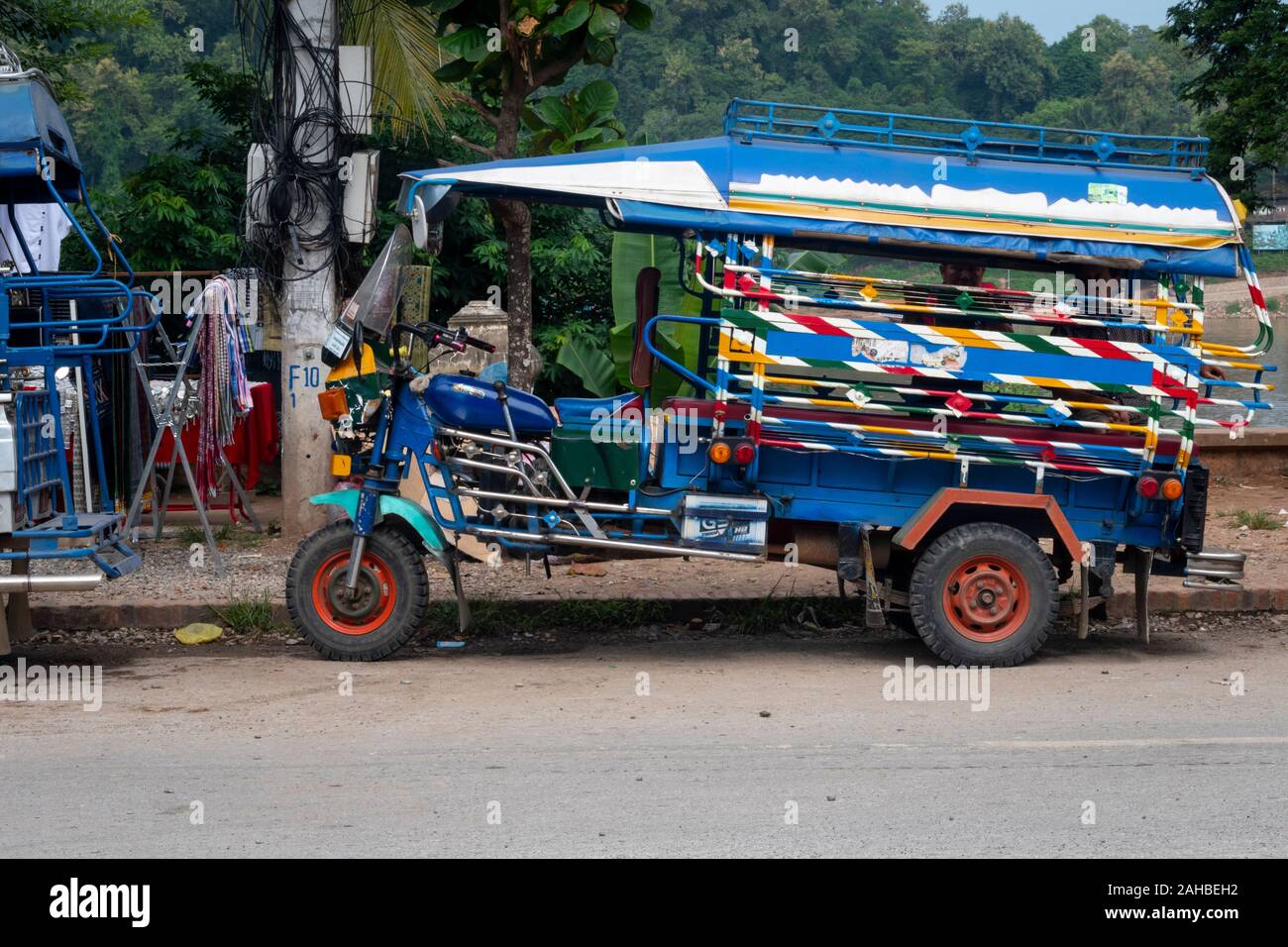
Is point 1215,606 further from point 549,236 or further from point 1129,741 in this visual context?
point 549,236

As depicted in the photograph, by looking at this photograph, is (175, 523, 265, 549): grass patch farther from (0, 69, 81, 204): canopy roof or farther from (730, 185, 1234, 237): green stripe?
(730, 185, 1234, 237): green stripe

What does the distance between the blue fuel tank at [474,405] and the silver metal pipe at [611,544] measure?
0.55 m

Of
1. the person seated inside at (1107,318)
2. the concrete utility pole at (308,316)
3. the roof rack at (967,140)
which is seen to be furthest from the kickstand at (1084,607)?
the concrete utility pole at (308,316)

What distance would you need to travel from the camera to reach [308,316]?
9594mm

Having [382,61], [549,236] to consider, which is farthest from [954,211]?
[549,236]

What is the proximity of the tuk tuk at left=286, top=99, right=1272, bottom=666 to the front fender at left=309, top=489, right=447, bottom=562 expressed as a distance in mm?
16

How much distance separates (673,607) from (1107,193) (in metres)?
3.38

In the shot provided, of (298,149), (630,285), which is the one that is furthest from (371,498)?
(630,285)

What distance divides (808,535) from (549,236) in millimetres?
7036

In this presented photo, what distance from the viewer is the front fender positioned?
686cm

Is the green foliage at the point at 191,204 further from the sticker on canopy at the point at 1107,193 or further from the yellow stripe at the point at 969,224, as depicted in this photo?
the sticker on canopy at the point at 1107,193

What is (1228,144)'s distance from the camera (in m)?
13.3

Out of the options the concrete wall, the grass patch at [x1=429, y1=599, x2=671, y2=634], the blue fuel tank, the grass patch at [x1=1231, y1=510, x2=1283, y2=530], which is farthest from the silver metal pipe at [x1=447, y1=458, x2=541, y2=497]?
the concrete wall

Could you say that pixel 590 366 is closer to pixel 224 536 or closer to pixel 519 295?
pixel 519 295
